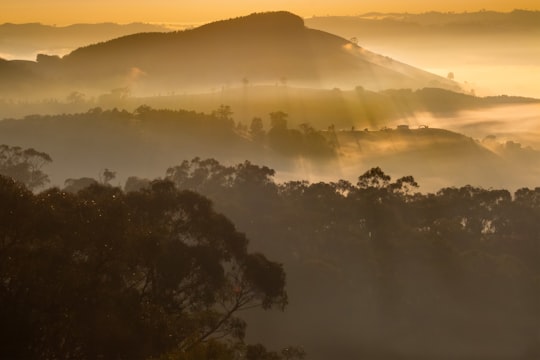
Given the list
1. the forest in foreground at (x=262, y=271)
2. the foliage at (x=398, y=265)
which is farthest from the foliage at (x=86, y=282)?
the foliage at (x=398, y=265)

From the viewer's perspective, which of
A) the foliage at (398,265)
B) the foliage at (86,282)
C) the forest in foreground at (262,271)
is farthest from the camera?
the foliage at (398,265)

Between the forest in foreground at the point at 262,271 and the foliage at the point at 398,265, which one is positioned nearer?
the forest in foreground at the point at 262,271

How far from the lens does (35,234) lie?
28.0 meters

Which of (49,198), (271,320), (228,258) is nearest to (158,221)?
(228,258)

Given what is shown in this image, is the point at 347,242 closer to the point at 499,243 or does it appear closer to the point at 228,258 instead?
the point at 499,243

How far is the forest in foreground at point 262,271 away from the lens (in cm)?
2705

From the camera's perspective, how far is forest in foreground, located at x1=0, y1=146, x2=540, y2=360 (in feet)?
88.7

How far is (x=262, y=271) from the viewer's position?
127ft

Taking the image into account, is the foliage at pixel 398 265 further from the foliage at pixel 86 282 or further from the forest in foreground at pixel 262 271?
the foliage at pixel 86 282

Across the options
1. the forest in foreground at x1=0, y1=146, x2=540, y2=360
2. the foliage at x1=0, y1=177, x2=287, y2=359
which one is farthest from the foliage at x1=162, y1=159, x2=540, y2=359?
the foliage at x1=0, y1=177, x2=287, y2=359

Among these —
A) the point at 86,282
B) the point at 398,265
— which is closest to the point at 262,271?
the point at 86,282

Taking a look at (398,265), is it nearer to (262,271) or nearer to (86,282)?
(262,271)

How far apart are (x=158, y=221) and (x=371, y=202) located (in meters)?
47.2

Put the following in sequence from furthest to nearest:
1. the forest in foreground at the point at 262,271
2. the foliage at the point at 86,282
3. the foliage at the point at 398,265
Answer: the foliage at the point at 398,265
the forest in foreground at the point at 262,271
the foliage at the point at 86,282
